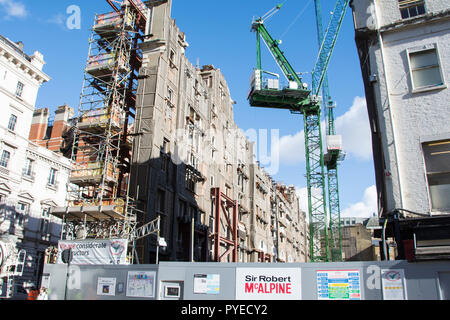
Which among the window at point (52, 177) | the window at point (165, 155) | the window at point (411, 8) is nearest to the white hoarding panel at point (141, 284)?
the window at point (411, 8)

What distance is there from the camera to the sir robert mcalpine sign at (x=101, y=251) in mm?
26094

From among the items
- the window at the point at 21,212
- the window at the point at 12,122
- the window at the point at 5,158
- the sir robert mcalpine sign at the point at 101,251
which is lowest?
the sir robert mcalpine sign at the point at 101,251

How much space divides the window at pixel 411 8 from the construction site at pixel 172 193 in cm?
840

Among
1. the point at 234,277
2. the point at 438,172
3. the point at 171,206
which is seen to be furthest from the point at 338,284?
the point at 171,206

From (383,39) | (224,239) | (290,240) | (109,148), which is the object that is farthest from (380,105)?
(290,240)

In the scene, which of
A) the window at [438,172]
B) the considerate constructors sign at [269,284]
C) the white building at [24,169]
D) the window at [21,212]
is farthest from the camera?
the window at [21,212]

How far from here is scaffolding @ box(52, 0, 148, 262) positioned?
103 ft

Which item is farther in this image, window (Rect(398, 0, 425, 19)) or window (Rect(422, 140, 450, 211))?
window (Rect(398, 0, 425, 19))

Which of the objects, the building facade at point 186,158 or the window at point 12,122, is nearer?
the building facade at point 186,158

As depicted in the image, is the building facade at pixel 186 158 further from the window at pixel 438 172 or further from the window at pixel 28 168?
the window at pixel 438 172

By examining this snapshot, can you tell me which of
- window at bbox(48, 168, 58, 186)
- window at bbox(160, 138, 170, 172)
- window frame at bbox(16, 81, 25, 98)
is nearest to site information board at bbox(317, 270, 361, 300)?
window at bbox(160, 138, 170, 172)

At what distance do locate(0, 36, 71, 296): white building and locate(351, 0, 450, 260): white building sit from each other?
34520 millimetres

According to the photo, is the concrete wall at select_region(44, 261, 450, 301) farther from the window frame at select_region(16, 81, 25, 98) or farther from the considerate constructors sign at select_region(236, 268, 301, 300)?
the window frame at select_region(16, 81, 25, 98)

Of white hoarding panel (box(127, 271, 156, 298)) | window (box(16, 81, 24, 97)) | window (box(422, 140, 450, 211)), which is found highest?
window (box(16, 81, 24, 97))
